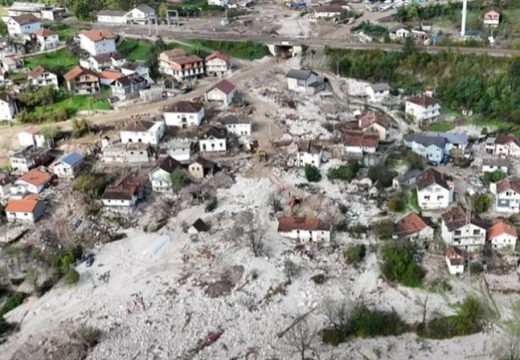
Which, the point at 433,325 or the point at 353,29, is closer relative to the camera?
the point at 433,325

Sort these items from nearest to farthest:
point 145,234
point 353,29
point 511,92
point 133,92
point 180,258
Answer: point 180,258 < point 145,234 < point 511,92 < point 133,92 < point 353,29

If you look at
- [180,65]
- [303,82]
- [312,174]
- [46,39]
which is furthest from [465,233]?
[46,39]

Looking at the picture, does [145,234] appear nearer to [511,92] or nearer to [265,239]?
[265,239]

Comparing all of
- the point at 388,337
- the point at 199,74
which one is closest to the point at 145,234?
the point at 388,337

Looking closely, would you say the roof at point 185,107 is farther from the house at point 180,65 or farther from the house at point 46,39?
the house at point 46,39

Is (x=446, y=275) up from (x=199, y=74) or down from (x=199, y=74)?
down

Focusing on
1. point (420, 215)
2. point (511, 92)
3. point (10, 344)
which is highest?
point (511, 92)

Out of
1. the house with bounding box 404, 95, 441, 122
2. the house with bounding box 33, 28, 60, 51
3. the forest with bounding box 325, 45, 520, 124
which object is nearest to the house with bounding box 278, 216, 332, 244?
the house with bounding box 404, 95, 441, 122

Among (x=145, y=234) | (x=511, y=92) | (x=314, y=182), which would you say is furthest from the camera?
(x=511, y=92)
